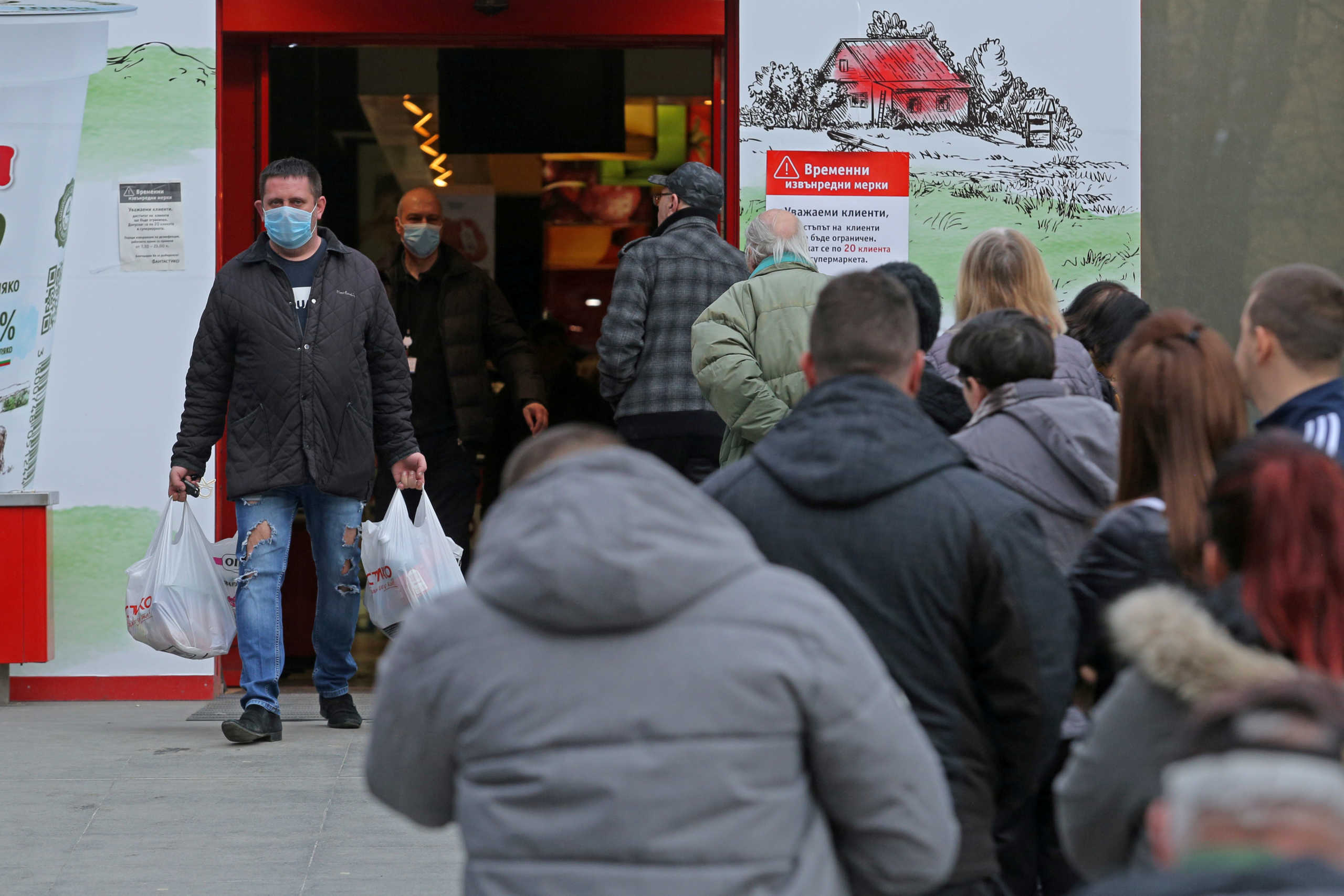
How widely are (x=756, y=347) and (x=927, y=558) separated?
120 inches

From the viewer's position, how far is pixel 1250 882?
144 cm

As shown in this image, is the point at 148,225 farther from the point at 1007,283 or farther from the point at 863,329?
the point at 863,329

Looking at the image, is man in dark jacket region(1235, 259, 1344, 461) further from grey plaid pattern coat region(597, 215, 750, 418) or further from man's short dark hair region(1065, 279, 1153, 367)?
grey plaid pattern coat region(597, 215, 750, 418)

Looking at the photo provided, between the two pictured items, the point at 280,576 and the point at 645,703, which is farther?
the point at 280,576

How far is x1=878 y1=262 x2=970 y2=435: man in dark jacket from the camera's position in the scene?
4.32m

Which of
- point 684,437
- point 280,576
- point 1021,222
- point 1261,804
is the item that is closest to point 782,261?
point 684,437

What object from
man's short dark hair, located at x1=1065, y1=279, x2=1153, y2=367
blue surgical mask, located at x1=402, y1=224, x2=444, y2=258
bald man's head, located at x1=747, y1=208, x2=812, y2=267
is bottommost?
man's short dark hair, located at x1=1065, y1=279, x2=1153, y2=367

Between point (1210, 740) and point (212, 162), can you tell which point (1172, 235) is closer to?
point (212, 162)

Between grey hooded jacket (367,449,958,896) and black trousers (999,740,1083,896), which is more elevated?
grey hooded jacket (367,449,958,896)

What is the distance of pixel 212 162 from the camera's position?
23.0 ft

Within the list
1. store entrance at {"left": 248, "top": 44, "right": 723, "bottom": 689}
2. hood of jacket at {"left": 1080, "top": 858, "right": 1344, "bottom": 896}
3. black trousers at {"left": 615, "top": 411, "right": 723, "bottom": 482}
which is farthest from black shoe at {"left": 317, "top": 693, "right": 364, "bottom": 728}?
hood of jacket at {"left": 1080, "top": 858, "right": 1344, "bottom": 896}

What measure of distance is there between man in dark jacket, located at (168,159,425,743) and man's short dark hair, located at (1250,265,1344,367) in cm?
357

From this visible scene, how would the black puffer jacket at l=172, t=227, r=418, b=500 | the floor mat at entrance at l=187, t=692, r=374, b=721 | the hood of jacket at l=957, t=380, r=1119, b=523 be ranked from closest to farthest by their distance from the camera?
the hood of jacket at l=957, t=380, r=1119, b=523 → the black puffer jacket at l=172, t=227, r=418, b=500 → the floor mat at entrance at l=187, t=692, r=374, b=721

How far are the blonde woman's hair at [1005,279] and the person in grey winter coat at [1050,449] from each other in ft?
3.56
